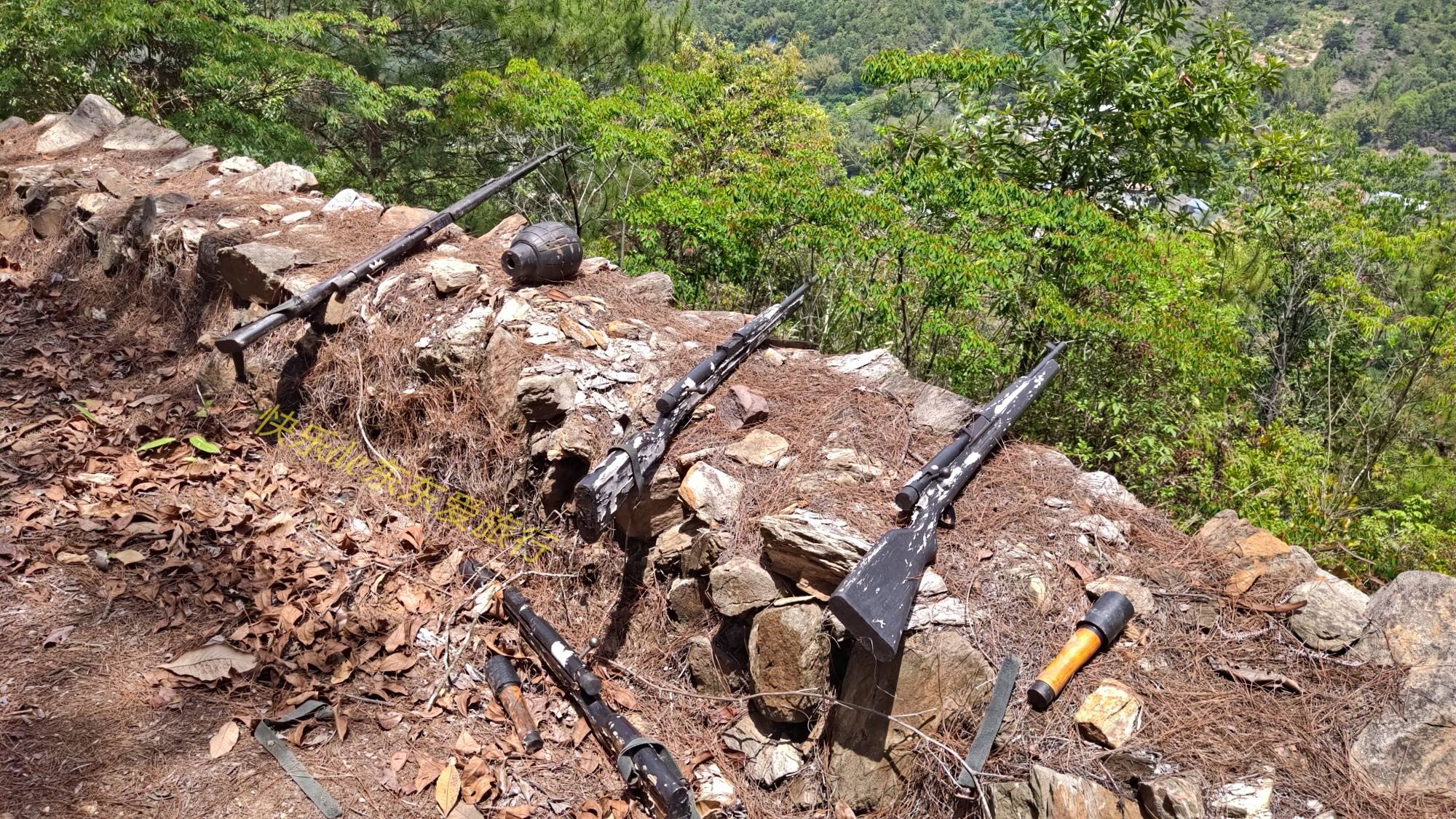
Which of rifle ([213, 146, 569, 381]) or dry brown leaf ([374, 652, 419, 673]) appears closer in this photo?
dry brown leaf ([374, 652, 419, 673])

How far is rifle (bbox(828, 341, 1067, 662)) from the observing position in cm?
300

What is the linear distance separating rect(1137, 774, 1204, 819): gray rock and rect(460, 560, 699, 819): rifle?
5.46 ft

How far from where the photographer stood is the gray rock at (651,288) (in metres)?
5.90

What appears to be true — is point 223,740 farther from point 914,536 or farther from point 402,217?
point 402,217

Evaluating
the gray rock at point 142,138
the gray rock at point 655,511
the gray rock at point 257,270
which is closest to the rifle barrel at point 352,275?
the gray rock at point 257,270

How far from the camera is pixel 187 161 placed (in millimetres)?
8062

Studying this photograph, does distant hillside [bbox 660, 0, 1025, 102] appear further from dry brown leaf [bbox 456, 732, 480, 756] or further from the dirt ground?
dry brown leaf [bbox 456, 732, 480, 756]

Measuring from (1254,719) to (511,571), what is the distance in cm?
359

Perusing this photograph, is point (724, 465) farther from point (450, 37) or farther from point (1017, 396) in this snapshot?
point (450, 37)

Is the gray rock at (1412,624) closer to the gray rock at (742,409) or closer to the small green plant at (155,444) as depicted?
the gray rock at (742,409)

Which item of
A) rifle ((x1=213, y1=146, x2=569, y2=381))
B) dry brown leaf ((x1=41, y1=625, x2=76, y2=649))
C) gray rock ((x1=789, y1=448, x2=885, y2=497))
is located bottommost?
dry brown leaf ((x1=41, y1=625, x2=76, y2=649))

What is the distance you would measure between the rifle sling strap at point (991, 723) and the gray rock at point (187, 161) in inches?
341

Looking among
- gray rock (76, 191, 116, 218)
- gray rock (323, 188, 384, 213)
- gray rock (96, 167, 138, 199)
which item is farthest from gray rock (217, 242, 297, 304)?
gray rock (96, 167, 138, 199)

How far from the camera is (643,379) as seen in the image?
4.96 m
